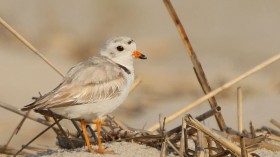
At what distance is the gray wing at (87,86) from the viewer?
461 cm

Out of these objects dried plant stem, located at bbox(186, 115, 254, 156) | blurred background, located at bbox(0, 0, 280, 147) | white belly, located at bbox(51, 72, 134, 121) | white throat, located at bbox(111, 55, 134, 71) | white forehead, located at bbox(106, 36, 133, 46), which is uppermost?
blurred background, located at bbox(0, 0, 280, 147)

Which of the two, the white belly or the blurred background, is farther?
the blurred background

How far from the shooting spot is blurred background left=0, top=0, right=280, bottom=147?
23.5 ft

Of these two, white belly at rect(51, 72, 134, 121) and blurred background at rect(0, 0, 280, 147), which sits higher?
blurred background at rect(0, 0, 280, 147)

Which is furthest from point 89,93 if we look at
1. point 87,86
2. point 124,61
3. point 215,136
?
point 215,136

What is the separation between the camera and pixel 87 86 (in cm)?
481

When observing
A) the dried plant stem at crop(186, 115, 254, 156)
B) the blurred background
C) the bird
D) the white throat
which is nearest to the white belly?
the bird

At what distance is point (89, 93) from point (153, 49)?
14.3 feet

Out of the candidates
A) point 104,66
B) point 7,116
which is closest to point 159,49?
point 7,116


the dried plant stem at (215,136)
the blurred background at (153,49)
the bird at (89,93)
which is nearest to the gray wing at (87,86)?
the bird at (89,93)

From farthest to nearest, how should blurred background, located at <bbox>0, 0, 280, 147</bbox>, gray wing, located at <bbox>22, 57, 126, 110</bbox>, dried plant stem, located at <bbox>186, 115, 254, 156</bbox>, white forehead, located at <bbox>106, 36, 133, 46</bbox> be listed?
blurred background, located at <bbox>0, 0, 280, 147</bbox>, white forehead, located at <bbox>106, 36, 133, 46</bbox>, gray wing, located at <bbox>22, 57, 126, 110</bbox>, dried plant stem, located at <bbox>186, 115, 254, 156</bbox>

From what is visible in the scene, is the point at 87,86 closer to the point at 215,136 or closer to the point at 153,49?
the point at 215,136

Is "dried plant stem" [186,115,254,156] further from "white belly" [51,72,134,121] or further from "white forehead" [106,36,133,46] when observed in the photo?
"white forehead" [106,36,133,46]

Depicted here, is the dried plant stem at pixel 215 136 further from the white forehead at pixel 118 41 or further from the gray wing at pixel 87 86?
the white forehead at pixel 118 41
